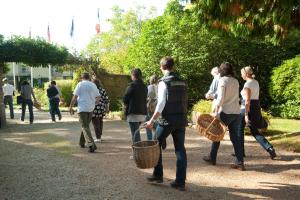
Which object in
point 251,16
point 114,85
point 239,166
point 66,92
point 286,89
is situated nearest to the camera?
point 251,16

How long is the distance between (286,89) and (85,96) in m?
9.27

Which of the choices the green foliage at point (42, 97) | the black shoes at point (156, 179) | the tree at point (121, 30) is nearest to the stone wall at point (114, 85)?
the green foliage at point (42, 97)

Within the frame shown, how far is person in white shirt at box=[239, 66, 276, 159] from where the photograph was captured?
7.89 m

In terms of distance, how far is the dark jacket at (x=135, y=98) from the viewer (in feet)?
26.1

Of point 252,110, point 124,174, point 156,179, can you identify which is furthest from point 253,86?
point 124,174

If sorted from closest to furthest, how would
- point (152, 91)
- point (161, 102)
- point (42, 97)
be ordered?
point (161, 102)
point (152, 91)
point (42, 97)

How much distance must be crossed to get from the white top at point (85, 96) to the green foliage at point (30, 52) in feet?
28.6

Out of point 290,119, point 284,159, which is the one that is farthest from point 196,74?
point 284,159

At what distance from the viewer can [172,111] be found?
604cm

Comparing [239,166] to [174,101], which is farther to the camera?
[239,166]

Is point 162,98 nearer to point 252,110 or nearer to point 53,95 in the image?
point 252,110

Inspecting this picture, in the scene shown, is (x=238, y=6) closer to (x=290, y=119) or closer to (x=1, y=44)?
(x=290, y=119)

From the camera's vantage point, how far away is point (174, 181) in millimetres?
6316

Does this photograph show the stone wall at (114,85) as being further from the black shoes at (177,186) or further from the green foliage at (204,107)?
the black shoes at (177,186)
